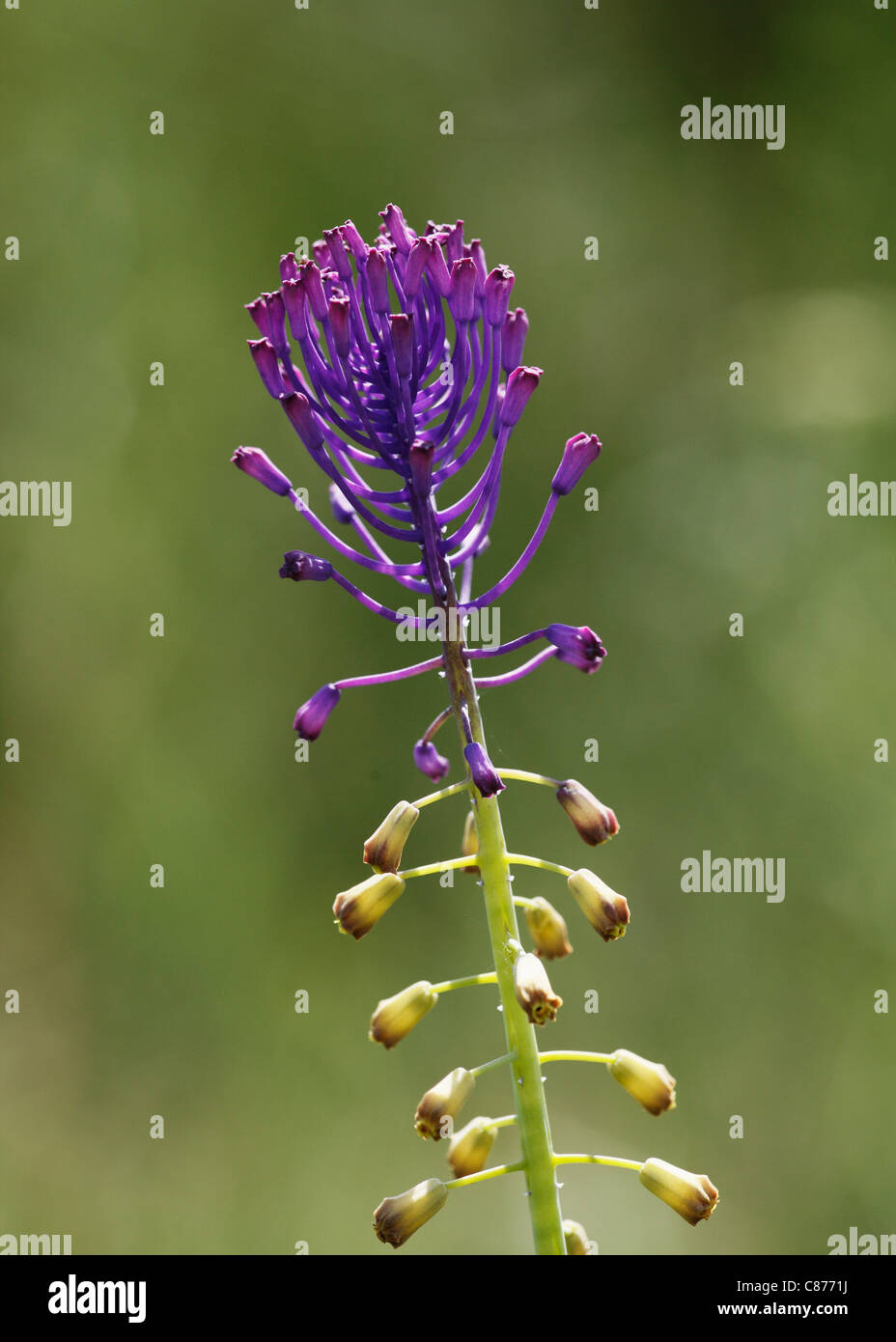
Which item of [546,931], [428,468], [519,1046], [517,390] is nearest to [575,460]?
[517,390]

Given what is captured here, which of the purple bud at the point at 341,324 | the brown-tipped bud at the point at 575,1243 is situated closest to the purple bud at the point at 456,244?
the purple bud at the point at 341,324

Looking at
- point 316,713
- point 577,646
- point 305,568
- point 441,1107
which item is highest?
point 305,568

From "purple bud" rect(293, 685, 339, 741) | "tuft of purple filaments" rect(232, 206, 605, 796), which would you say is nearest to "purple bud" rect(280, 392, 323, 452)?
"tuft of purple filaments" rect(232, 206, 605, 796)

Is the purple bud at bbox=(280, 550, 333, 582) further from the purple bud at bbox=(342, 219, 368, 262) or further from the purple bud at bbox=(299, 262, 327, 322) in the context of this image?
the purple bud at bbox=(342, 219, 368, 262)

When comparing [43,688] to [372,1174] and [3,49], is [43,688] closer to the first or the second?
[372,1174]

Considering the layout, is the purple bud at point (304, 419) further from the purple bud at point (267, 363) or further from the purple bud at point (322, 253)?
the purple bud at point (322, 253)

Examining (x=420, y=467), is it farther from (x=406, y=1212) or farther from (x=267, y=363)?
(x=406, y=1212)
